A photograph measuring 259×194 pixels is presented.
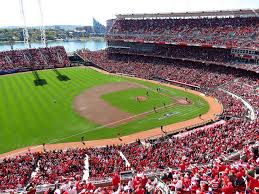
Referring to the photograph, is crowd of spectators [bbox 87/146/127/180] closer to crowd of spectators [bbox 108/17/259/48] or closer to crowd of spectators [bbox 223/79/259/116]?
crowd of spectators [bbox 223/79/259/116]

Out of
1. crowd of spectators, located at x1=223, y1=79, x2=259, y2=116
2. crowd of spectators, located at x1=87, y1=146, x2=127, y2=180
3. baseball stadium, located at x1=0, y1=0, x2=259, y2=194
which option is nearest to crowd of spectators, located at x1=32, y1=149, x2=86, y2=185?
baseball stadium, located at x1=0, y1=0, x2=259, y2=194

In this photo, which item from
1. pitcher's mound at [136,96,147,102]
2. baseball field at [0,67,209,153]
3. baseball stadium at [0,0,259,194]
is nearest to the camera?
baseball stadium at [0,0,259,194]

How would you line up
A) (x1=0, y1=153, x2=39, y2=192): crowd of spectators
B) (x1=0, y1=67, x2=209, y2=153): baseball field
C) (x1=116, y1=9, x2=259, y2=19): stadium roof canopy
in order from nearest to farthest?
(x1=0, y1=153, x2=39, y2=192): crowd of spectators, (x1=0, y1=67, x2=209, y2=153): baseball field, (x1=116, y1=9, x2=259, y2=19): stadium roof canopy

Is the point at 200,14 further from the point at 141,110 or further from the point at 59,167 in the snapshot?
the point at 59,167

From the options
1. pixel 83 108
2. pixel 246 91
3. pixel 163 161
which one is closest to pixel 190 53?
pixel 246 91

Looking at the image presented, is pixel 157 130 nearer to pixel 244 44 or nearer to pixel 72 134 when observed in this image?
pixel 72 134

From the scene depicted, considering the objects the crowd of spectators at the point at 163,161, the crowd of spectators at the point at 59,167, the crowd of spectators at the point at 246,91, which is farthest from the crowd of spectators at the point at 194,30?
the crowd of spectators at the point at 59,167
